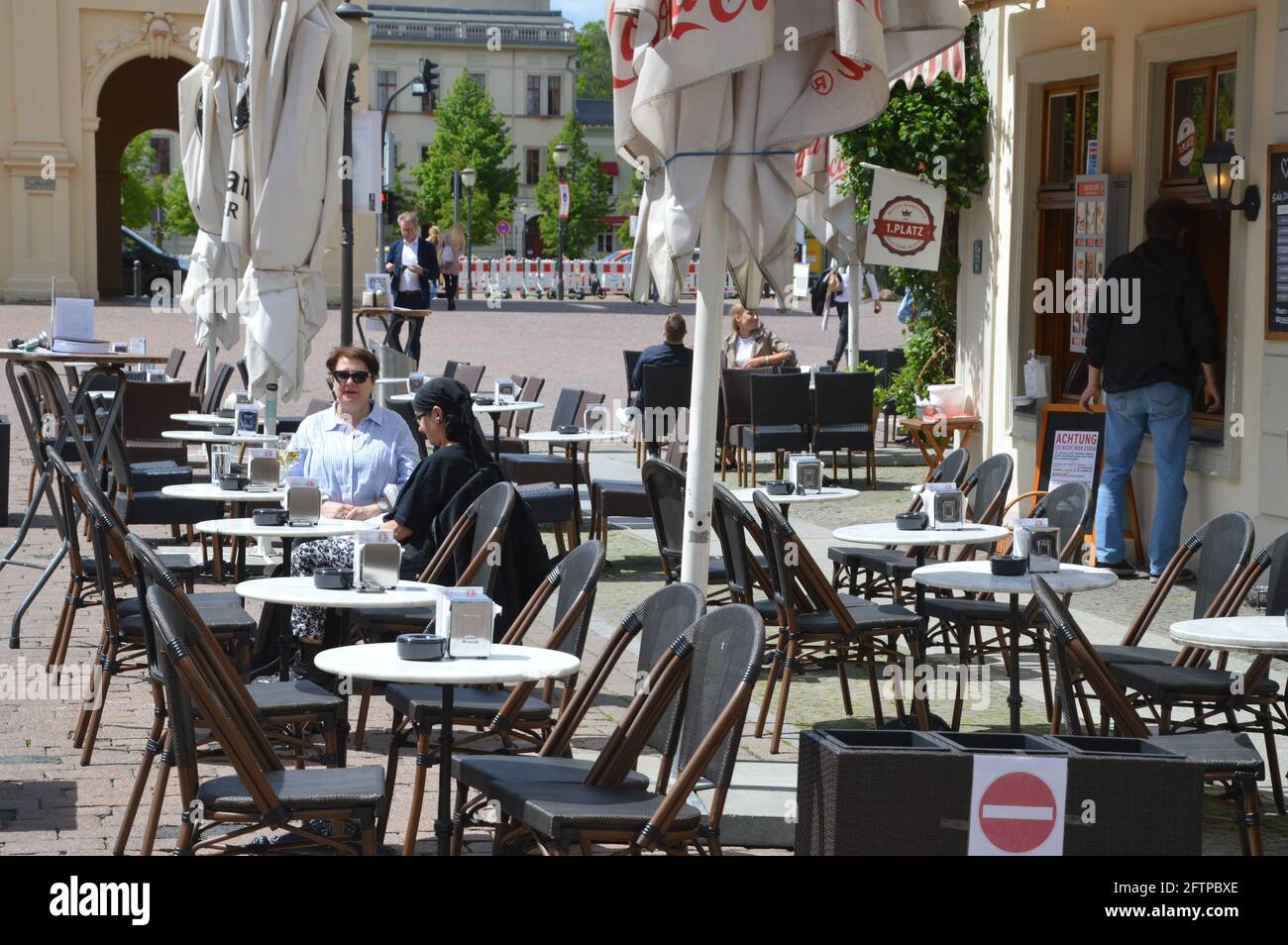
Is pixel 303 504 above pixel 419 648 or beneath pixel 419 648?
above

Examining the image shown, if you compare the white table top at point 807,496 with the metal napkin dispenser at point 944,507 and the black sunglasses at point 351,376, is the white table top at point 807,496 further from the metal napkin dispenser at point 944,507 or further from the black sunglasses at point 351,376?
the black sunglasses at point 351,376

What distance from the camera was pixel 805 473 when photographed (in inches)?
366

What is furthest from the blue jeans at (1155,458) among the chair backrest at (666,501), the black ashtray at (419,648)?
the black ashtray at (419,648)

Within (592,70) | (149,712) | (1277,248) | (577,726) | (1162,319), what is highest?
(592,70)

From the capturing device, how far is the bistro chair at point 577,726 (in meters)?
4.77

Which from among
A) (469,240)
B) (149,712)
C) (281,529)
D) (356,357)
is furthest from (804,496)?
(469,240)

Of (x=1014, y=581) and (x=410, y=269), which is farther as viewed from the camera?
(x=410, y=269)

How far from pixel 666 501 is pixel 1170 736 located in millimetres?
3207

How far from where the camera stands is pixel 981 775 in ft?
12.4

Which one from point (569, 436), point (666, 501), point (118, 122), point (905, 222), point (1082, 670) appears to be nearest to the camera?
point (1082, 670)

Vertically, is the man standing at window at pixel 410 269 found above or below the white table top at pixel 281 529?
above

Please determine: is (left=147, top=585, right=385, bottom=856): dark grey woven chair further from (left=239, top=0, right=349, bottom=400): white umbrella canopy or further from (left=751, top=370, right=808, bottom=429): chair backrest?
(left=751, top=370, right=808, bottom=429): chair backrest

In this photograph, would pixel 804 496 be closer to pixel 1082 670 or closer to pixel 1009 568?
pixel 1009 568

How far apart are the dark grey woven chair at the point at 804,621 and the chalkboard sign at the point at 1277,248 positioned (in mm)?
3812
